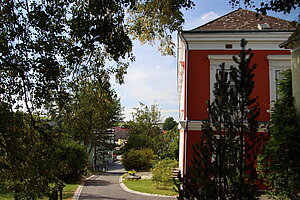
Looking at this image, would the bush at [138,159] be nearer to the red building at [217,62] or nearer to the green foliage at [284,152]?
the red building at [217,62]

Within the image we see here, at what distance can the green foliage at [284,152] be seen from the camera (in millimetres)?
9070

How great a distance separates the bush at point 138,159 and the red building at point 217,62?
1474cm

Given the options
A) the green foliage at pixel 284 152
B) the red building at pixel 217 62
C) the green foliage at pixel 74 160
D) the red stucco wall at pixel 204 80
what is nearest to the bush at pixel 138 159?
the green foliage at pixel 74 160

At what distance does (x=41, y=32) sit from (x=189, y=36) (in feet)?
31.8

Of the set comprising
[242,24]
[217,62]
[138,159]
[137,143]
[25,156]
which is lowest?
[138,159]

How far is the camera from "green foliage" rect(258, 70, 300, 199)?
9070 millimetres

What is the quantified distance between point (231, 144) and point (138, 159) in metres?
25.2

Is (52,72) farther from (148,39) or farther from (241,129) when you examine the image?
(241,129)

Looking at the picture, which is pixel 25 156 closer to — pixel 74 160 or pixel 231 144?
pixel 231 144

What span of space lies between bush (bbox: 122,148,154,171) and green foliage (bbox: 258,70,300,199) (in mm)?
19221

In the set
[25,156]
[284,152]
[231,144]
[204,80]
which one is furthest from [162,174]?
[231,144]

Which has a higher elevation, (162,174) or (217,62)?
(217,62)

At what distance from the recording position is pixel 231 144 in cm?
404

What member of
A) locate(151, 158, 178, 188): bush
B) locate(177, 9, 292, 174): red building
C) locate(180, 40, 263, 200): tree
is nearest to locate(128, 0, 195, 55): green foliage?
locate(180, 40, 263, 200): tree
